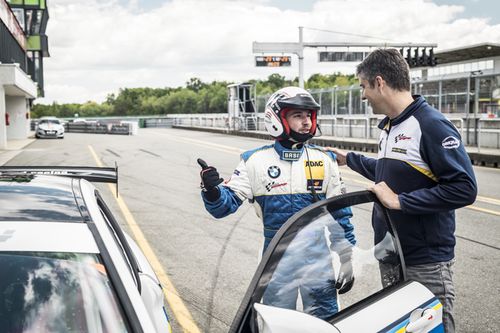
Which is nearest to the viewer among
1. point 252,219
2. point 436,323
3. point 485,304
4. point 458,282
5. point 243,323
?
point 243,323

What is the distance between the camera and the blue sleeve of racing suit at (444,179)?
8.87 ft

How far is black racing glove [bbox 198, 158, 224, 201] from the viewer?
296cm

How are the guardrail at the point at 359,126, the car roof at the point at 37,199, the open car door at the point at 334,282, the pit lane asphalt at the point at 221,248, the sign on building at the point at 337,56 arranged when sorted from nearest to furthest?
the open car door at the point at 334,282, the car roof at the point at 37,199, the pit lane asphalt at the point at 221,248, the guardrail at the point at 359,126, the sign on building at the point at 337,56

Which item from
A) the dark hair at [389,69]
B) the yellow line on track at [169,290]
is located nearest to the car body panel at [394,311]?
the dark hair at [389,69]

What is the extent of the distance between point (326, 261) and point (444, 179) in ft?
2.45

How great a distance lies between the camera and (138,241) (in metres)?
7.53

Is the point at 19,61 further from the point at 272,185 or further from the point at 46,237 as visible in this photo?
the point at 46,237

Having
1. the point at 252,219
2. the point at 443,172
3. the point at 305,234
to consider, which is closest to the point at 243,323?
the point at 305,234

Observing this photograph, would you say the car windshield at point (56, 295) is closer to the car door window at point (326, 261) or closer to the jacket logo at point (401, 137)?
the car door window at point (326, 261)

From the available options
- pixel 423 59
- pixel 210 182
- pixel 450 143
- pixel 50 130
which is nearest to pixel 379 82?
pixel 450 143

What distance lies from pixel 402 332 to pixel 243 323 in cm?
76

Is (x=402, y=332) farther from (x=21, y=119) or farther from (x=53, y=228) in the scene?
(x=21, y=119)

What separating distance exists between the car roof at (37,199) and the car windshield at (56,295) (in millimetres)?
A: 253

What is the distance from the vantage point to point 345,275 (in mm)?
2484
